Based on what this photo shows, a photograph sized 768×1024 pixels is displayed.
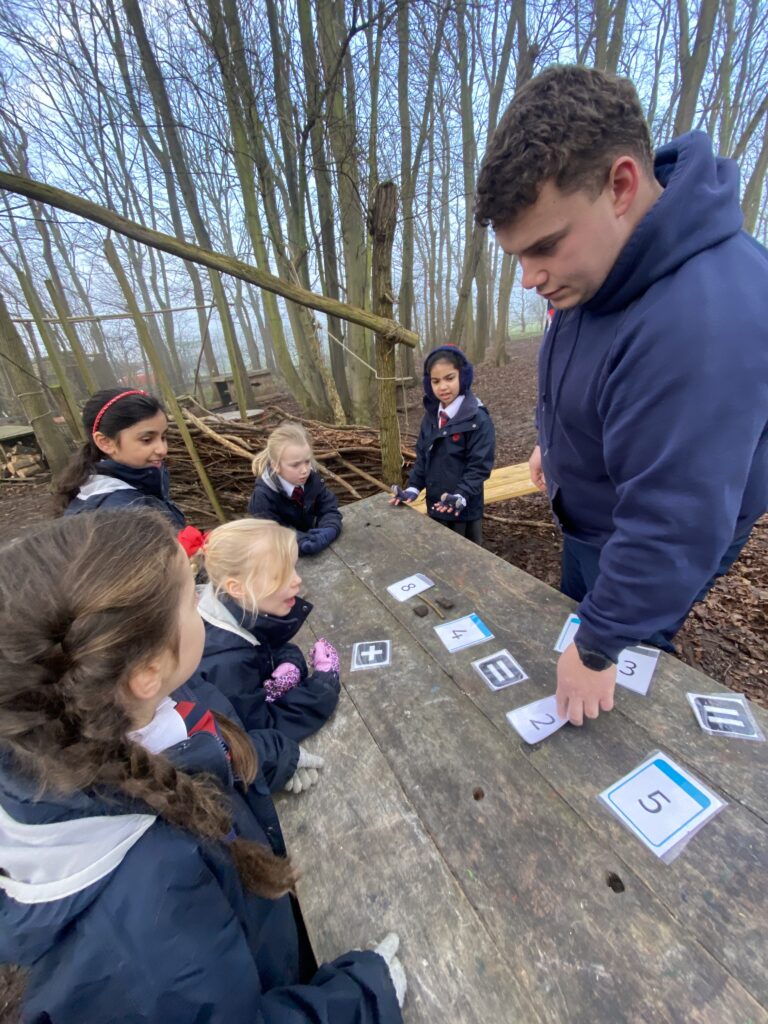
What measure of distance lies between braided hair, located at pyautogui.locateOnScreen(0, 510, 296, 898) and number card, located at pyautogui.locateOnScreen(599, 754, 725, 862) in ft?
3.02

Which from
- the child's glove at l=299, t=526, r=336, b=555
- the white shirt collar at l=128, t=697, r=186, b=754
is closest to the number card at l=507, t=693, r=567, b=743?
the white shirt collar at l=128, t=697, r=186, b=754

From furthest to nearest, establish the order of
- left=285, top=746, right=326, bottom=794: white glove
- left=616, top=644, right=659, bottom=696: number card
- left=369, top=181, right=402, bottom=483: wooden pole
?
left=369, top=181, right=402, bottom=483: wooden pole → left=616, top=644, right=659, bottom=696: number card → left=285, top=746, right=326, bottom=794: white glove

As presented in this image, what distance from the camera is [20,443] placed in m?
9.04

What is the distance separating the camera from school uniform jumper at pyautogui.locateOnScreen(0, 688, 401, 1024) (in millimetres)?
676

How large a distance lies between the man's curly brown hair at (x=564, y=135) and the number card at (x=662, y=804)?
4.97 ft

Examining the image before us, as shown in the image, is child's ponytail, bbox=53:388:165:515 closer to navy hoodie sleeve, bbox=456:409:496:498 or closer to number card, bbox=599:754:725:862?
navy hoodie sleeve, bbox=456:409:496:498

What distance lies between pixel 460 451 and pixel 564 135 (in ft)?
8.36

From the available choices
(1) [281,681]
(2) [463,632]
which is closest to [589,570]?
(2) [463,632]

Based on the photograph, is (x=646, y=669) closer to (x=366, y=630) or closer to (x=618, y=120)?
(x=366, y=630)

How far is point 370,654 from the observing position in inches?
73.2

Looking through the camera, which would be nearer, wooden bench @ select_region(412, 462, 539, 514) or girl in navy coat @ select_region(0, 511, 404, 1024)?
girl in navy coat @ select_region(0, 511, 404, 1024)

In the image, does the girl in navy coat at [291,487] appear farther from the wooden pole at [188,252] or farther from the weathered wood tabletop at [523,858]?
the weathered wood tabletop at [523,858]

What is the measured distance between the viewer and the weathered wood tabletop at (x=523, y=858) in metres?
0.88

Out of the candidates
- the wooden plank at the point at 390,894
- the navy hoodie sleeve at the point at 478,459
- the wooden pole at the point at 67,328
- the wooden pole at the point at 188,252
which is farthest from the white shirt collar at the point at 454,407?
the wooden pole at the point at 67,328
